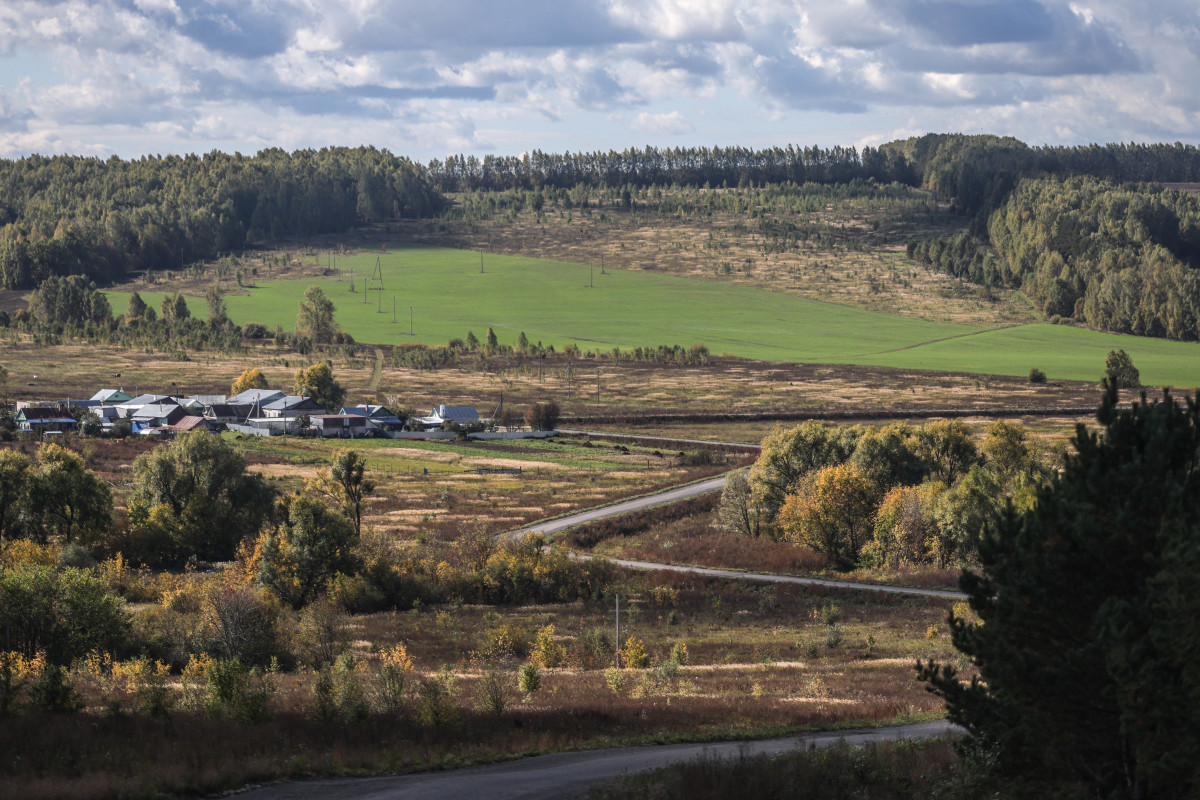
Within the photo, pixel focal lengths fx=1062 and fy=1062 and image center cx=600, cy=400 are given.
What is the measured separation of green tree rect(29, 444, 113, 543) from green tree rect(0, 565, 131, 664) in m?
26.0

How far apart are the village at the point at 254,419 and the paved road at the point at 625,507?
37477 mm

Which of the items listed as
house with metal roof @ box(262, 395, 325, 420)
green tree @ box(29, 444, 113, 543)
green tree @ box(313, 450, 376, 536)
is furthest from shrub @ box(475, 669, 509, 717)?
house with metal roof @ box(262, 395, 325, 420)

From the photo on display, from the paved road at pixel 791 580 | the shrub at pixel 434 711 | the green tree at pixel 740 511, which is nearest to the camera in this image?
the shrub at pixel 434 711

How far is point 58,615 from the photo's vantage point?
122 feet

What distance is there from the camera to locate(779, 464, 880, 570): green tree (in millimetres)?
70812

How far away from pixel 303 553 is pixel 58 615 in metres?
16.6

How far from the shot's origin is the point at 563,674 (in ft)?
123

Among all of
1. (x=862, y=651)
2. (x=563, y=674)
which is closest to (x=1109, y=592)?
(x=563, y=674)

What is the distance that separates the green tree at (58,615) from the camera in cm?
3562

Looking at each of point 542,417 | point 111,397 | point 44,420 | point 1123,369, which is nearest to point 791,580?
point 542,417

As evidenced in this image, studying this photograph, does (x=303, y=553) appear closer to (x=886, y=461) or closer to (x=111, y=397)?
(x=886, y=461)

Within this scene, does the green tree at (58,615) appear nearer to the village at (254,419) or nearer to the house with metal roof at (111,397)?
the village at (254,419)

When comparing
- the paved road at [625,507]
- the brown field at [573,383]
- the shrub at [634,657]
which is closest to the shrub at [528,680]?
the shrub at [634,657]

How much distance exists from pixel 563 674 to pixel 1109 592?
2537cm
